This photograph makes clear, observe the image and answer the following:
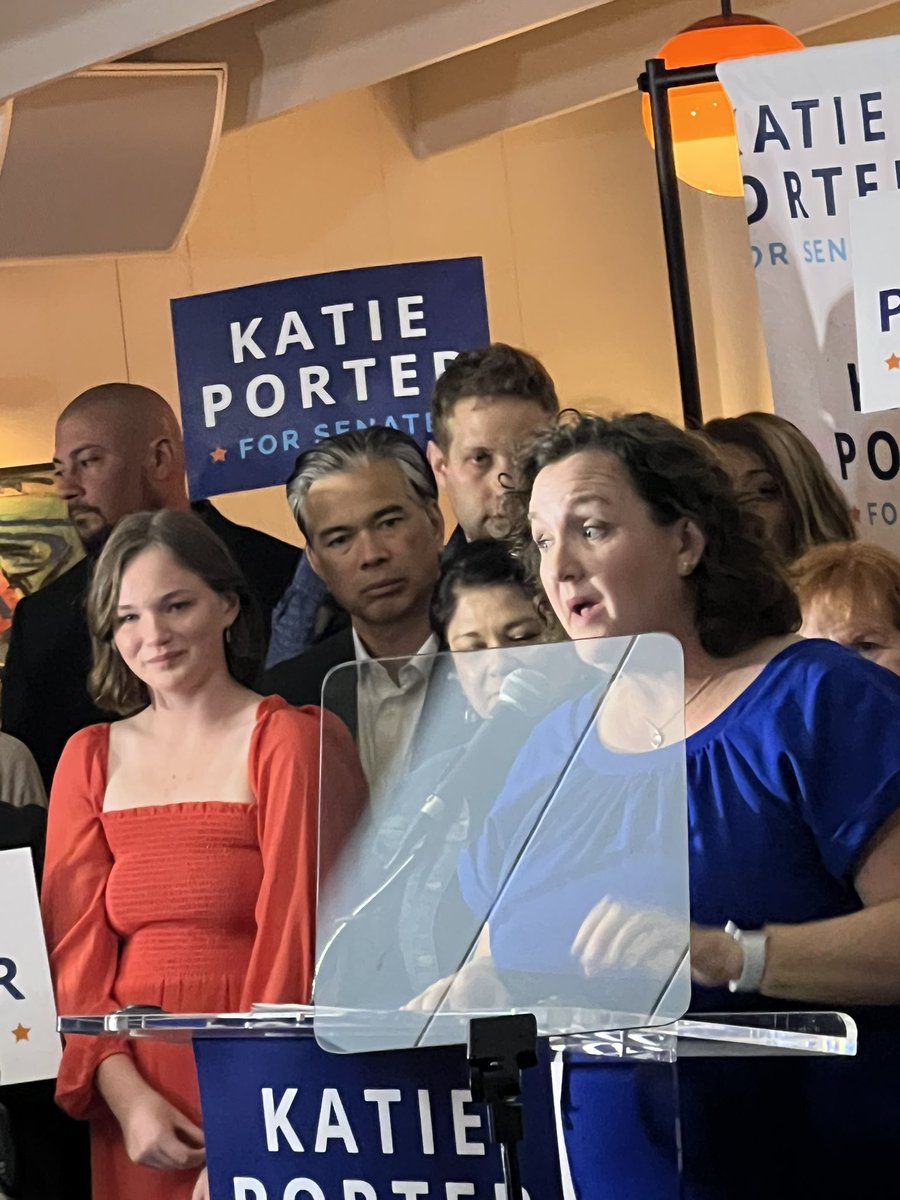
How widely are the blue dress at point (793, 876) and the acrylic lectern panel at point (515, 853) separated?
1.37 ft

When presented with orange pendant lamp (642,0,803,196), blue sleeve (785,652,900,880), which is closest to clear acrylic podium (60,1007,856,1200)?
blue sleeve (785,652,900,880)

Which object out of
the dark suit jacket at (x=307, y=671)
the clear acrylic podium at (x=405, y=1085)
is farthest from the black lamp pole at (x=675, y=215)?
the clear acrylic podium at (x=405, y=1085)

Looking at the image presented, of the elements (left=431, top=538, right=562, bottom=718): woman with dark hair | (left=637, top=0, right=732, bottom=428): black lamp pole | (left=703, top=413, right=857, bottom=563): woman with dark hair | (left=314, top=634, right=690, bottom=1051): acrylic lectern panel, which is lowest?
(left=314, top=634, right=690, bottom=1051): acrylic lectern panel

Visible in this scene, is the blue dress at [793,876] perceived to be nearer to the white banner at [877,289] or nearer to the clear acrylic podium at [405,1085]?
the clear acrylic podium at [405,1085]

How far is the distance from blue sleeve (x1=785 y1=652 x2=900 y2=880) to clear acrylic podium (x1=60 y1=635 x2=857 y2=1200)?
0.39 m

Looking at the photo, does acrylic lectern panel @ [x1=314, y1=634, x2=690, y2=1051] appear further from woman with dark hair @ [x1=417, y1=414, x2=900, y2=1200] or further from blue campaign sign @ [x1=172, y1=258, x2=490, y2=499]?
blue campaign sign @ [x1=172, y1=258, x2=490, y2=499]

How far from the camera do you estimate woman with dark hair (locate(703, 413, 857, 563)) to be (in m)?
3.03

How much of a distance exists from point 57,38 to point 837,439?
188 centimetres

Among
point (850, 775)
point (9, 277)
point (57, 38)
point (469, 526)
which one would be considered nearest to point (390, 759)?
point (850, 775)

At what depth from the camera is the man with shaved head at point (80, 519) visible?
140 inches

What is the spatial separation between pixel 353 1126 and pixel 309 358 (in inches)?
69.9

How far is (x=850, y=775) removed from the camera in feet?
6.79

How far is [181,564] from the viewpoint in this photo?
3238 mm

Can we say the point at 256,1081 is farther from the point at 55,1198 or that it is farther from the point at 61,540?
the point at 61,540
